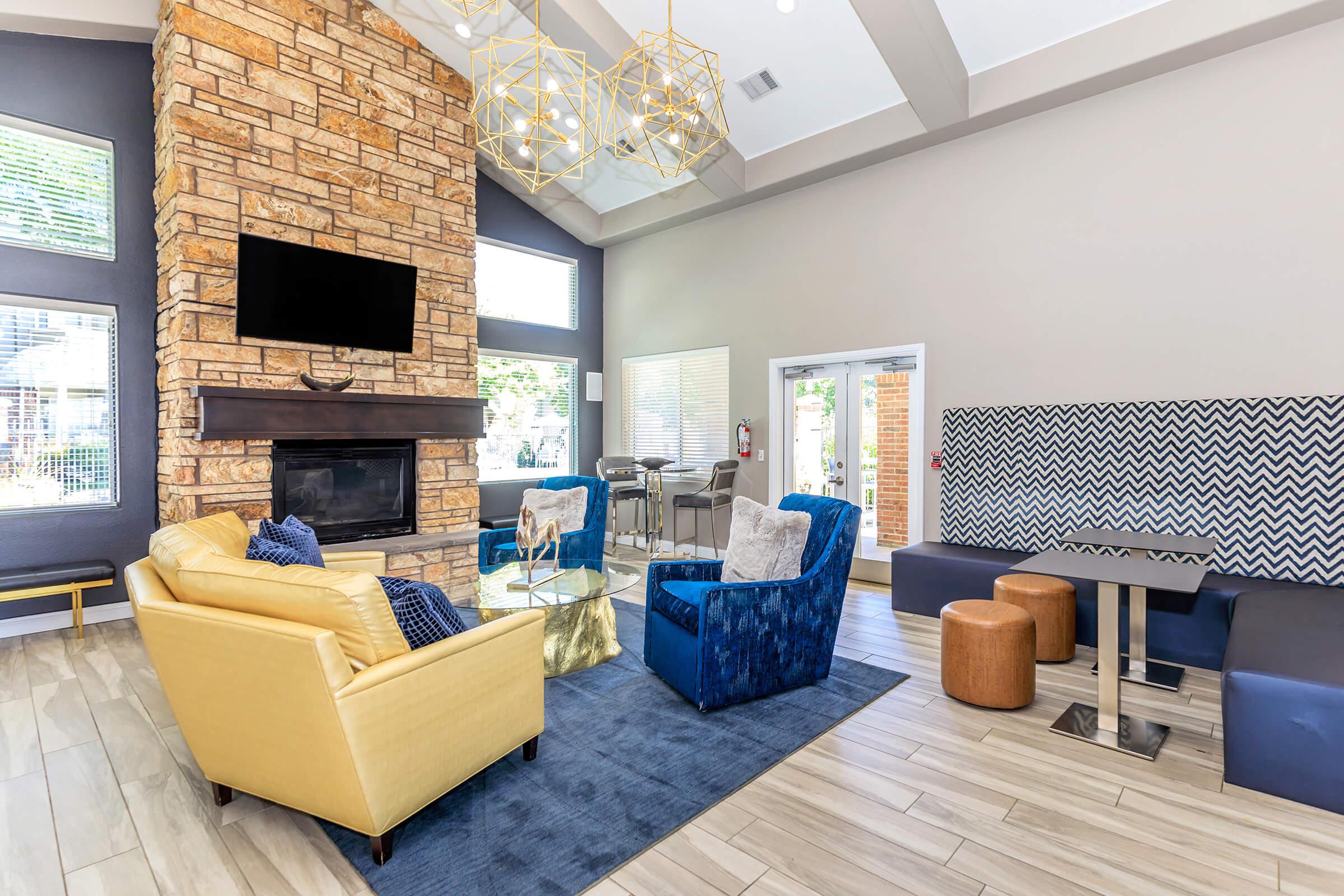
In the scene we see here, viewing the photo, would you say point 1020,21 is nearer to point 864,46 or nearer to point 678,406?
point 864,46

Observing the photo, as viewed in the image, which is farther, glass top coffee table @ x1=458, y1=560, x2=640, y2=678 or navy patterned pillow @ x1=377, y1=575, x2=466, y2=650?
glass top coffee table @ x1=458, y1=560, x2=640, y2=678

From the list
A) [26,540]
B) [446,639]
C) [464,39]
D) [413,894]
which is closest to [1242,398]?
[446,639]

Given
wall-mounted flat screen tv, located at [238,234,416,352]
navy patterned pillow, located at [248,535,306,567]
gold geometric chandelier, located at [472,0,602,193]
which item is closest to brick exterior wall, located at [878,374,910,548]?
gold geometric chandelier, located at [472,0,602,193]

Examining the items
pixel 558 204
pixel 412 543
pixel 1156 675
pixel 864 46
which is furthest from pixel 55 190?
pixel 1156 675

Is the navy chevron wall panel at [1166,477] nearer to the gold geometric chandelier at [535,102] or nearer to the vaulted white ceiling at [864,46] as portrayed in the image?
the vaulted white ceiling at [864,46]

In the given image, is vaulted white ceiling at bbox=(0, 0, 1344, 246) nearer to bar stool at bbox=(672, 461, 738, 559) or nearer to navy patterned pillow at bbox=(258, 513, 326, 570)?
bar stool at bbox=(672, 461, 738, 559)

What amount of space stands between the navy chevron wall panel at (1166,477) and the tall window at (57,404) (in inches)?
244

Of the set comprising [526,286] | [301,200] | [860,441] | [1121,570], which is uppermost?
[301,200]

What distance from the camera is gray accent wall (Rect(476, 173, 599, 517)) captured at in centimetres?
665

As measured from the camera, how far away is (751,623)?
9.78 feet

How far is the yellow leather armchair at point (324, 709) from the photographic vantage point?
1.80 m

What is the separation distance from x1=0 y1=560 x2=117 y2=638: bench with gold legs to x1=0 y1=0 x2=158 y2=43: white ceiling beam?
3.51 meters

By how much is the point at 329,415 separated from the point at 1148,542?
217 inches

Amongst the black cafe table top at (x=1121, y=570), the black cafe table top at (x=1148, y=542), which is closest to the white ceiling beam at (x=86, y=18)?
the black cafe table top at (x=1121, y=570)
